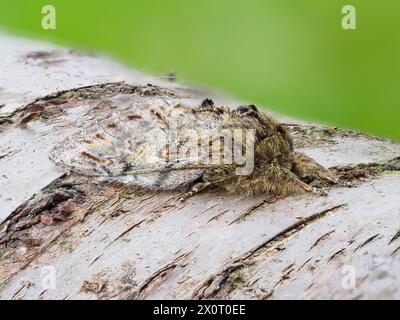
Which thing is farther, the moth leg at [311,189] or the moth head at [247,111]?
the moth head at [247,111]

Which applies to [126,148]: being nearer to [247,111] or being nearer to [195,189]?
[195,189]

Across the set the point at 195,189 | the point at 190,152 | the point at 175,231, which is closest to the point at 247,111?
the point at 190,152

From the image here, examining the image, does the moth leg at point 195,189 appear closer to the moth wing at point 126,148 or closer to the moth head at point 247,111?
the moth wing at point 126,148

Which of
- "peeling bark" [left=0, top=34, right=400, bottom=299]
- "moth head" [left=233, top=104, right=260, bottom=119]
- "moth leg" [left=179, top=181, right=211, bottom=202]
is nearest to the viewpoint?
"peeling bark" [left=0, top=34, right=400, bottom=299]

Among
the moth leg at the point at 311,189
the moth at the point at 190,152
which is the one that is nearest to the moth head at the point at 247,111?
the moth at the point at 190,152

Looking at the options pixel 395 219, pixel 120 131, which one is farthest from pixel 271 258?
pixel 120 131

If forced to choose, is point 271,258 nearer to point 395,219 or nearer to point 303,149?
point 395,219

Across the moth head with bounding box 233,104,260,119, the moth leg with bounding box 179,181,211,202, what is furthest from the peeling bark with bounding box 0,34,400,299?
the moth head with bounding box 233,104,260,119

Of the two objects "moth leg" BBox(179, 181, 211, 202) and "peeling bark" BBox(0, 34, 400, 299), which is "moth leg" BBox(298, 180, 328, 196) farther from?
"moth leg" BBox(179, 181, 211, 202)
